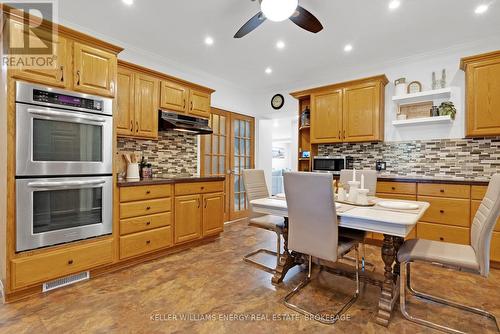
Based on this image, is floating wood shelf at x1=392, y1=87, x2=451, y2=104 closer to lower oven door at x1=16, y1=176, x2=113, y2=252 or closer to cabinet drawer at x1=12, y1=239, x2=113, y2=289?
lower oven door at x1=16, y1=176, x2=113, y2=252

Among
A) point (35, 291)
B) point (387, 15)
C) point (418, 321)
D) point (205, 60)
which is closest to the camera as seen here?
point (418, 321)

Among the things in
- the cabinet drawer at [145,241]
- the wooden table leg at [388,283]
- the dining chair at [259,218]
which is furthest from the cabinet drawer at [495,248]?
the cabinet drawer at [145,241]

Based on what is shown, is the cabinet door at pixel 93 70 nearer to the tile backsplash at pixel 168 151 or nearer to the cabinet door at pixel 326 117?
the tile backsplash at pixel 168 151

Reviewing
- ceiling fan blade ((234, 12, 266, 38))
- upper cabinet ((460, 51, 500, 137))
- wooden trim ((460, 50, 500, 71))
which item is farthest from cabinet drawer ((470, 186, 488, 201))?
ceiling fan blade ((234, 12, 266, 38))

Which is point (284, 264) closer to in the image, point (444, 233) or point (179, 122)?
point (444, 233)

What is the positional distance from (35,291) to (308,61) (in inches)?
163

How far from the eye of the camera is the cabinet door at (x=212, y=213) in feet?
11.0

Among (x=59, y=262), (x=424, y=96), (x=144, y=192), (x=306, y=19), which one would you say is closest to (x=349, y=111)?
(x=424, y=96)

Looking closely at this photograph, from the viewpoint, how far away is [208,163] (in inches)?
175

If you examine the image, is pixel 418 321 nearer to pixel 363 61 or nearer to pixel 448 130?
pixel 448 130

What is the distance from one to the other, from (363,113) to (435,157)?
1.12 metres

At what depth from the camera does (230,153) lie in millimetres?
4820

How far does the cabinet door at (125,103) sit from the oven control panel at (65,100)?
0.50 metres

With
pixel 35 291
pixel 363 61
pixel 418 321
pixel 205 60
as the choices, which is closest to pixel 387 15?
pixel 363 61
